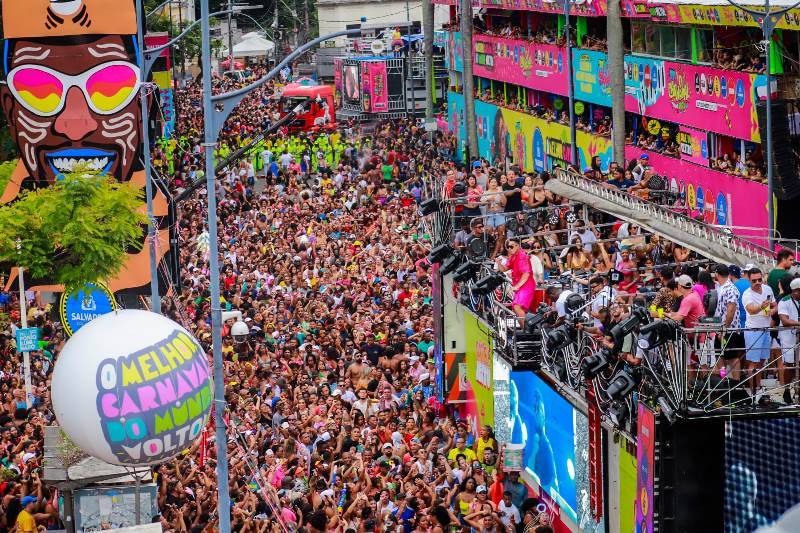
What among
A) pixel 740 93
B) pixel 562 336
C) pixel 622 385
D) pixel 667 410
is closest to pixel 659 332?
pixel 667 410

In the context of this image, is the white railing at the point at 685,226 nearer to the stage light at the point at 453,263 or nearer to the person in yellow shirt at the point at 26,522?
A: the stage light at the point at 453,263

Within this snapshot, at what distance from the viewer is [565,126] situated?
48.0 meters

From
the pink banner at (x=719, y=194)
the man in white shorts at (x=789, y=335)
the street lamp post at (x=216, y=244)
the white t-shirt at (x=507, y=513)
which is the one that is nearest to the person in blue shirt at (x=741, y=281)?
the man in white shorts at (x=789, y=335)

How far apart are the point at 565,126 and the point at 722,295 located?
109ft

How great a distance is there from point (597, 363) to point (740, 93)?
57.9 feet

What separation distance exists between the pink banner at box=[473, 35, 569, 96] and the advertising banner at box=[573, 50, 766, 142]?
2.40 meters

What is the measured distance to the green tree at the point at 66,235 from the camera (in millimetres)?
20234

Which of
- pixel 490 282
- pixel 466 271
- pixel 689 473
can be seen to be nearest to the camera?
pixel 689 473

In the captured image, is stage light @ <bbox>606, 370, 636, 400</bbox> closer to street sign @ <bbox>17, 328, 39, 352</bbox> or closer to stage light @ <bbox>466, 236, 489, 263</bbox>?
stage light @ <bbox>466, 236, 489, 263</bbox>

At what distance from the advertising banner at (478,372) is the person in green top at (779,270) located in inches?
267

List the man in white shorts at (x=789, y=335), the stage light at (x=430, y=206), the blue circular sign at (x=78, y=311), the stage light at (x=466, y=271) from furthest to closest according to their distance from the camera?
the blue circular sign at (x=78, y=311)
the stage light at (x=430, y=206)
the stage light at (x=466, y=271)
the man in white shorts at (x=789, y=335)

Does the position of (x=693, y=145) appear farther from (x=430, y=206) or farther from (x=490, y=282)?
(x=490, y=282)

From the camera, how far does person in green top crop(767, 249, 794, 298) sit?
15375mm

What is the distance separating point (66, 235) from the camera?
20672 millimetres
